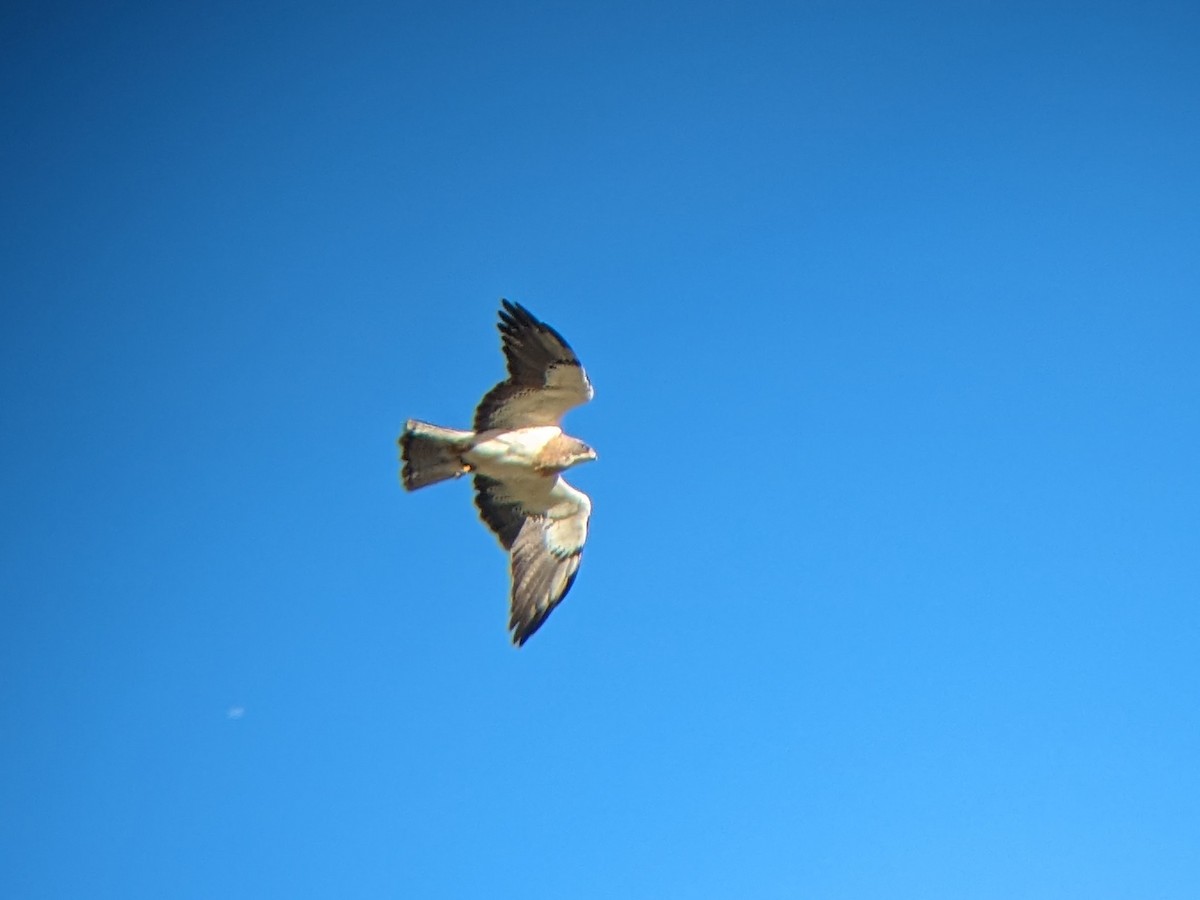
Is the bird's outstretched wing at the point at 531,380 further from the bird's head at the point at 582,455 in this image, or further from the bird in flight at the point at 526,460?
the bird's head at the point at 582,455

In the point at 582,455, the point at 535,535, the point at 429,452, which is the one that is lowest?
the point at 429,452

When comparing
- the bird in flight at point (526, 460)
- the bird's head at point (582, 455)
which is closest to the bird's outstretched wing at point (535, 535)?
the bird in flight at point (526, 460)

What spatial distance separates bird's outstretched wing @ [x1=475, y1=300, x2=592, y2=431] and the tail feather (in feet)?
1.00

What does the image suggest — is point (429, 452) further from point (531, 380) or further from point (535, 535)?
point (535, 535)

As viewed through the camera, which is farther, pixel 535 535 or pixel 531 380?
pixel 535 535

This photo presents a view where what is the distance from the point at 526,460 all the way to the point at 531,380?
32.2 inches

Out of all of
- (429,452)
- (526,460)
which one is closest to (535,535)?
(526,460)

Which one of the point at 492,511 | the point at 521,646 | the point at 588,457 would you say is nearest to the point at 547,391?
the point at 588,457

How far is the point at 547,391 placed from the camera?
36.3 ft

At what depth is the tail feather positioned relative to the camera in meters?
10.9

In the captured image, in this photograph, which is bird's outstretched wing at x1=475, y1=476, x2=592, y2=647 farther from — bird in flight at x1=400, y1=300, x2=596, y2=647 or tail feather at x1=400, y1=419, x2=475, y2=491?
tail feather at x1=400, y1=419, x2=475, y2=491

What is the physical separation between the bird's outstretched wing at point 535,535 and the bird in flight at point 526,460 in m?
0.01

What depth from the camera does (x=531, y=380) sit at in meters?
11.0

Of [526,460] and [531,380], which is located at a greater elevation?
[531,380]
